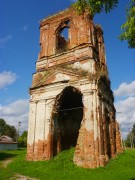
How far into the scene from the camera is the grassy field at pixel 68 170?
10.1 m

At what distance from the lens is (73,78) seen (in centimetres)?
1425

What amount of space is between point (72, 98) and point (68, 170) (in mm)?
6997

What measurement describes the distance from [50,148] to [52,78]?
15.4ft

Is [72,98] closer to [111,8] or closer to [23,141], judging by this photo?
[111,8]

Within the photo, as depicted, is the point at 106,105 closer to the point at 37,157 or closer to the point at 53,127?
the point at 53,127

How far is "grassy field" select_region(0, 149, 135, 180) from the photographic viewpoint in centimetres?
1005

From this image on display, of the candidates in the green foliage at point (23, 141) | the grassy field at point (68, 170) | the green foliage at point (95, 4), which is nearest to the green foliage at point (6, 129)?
the green foliage at point (23, 141)

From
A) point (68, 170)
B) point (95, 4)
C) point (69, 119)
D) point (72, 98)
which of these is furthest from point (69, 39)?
point (95, 4)

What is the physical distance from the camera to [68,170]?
37.0ft

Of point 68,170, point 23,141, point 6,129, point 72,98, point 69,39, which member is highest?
point 69,39

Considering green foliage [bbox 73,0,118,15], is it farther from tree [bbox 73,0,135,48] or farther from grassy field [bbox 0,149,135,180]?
grassy field [bbox 0,149,135,180]

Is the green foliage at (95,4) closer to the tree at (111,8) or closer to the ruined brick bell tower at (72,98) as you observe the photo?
the tree at (111,8)

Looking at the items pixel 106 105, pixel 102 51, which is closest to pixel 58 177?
pixel 106 105

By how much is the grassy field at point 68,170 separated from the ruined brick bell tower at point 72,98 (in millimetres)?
531
